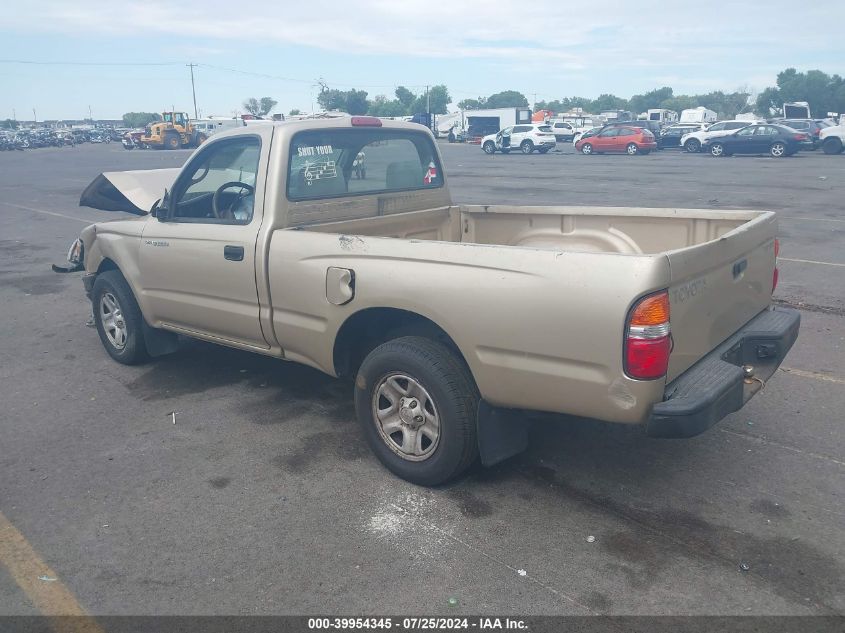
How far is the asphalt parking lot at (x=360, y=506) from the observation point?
10.6 ft

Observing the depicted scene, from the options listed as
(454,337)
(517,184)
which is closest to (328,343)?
(454,337)

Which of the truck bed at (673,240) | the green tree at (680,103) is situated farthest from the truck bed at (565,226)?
the green tree at (680,103)

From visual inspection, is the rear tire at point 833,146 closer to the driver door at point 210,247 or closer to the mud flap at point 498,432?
the driver door at point 210,247

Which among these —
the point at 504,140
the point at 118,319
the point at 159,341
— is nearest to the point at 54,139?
the point at 504,140

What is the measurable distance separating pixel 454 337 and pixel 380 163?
7.23 ft

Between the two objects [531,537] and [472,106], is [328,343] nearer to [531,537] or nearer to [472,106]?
[531,537]

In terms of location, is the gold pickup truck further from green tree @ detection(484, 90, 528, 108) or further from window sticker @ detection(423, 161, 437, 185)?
green tree @ detection(484, 90, 528, 108)

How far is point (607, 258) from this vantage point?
327cm

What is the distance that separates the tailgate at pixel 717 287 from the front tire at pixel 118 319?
164 inches

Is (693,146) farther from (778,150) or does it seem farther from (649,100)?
(649,100)

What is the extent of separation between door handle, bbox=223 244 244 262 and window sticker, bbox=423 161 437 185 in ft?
5.48

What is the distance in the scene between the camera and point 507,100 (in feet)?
493

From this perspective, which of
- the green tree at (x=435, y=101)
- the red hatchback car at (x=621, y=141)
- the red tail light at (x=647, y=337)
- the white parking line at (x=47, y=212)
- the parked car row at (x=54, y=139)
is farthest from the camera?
the green tree at (x=435, y=101)

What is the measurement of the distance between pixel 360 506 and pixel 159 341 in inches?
113
